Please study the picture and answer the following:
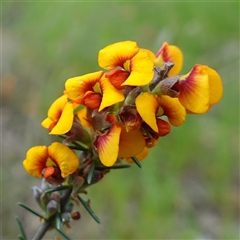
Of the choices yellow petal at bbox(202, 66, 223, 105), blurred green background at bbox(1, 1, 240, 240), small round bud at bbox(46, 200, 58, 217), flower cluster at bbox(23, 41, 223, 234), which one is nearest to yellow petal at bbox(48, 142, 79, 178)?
flower cluster at bbox(23, 41, 223, 234)

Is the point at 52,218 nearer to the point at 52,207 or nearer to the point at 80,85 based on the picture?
the point at 52,207

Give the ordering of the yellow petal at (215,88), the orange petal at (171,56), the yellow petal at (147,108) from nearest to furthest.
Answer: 1. the yellow petal at (147,108)
2. the yellow petal at (215,88)
3. the orange petal at (171,56)

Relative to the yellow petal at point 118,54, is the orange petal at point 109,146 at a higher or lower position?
lower

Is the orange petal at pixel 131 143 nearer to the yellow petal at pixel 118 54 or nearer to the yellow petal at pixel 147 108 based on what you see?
the yellow petal at pixel 147 108

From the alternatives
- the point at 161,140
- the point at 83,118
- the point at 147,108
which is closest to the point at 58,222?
the point at 83,118

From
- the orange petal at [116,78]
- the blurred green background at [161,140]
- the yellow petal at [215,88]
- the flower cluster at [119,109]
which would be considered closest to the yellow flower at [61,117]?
the flower cluster at [119,109]
